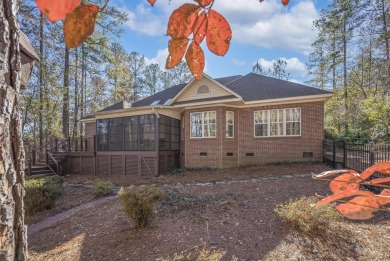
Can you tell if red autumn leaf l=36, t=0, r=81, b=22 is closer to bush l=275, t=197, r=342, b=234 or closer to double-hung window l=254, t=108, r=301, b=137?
bush l=275, t=197, r=342, b=234

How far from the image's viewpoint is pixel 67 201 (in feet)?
25.7

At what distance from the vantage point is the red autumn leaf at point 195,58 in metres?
0.72

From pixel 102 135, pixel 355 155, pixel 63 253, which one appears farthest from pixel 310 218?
pixel 102 135

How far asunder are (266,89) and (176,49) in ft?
44.9

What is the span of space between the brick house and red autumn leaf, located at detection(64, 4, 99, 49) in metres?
11.4

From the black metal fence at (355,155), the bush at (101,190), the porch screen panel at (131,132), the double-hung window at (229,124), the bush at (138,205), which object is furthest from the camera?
the porch screen panel at (131,132)

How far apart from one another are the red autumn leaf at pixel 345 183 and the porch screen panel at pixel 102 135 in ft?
47.3

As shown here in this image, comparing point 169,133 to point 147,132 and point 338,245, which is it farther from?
point 338,245

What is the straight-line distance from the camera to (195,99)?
12.8 m

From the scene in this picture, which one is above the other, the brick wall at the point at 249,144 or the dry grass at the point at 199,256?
the brick wall at the point at 249,144

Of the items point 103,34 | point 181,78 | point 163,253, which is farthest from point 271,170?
point 181,78

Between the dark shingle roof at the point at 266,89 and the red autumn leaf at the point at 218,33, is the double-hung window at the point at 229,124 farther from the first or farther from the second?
the red autumn leaf at the point at 218,33

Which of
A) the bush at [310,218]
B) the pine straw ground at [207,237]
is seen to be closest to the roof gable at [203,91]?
the pine straw ground at [207,237]

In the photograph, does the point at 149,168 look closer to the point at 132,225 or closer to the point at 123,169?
the point at 123,169
